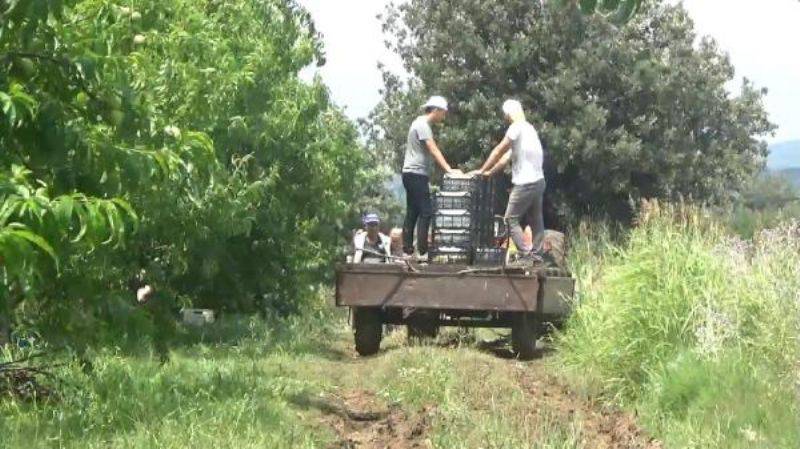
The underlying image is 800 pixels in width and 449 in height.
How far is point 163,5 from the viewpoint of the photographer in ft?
29.7

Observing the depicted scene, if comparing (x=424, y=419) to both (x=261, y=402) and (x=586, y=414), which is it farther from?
(x=586, y=414)

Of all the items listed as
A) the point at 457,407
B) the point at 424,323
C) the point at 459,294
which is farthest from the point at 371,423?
the point at 424,323

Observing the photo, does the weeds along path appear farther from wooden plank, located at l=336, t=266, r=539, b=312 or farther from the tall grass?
wooden plank, located at l=336, t=266, r=539, b=312

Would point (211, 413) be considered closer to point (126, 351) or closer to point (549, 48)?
point (126, 351)

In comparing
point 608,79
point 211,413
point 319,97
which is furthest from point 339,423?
point 608,79

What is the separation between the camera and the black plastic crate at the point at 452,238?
1445 cm

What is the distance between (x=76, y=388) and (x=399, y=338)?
861cm

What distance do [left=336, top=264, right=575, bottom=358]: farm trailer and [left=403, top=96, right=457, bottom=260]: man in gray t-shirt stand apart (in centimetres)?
65

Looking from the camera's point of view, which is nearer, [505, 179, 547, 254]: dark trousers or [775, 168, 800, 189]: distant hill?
[505, 179, 547, 254]: dark trousers

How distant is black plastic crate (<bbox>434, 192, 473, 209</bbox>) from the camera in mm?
14305

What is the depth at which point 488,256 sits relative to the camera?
1452 cm

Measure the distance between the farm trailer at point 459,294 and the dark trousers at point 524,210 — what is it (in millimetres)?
427

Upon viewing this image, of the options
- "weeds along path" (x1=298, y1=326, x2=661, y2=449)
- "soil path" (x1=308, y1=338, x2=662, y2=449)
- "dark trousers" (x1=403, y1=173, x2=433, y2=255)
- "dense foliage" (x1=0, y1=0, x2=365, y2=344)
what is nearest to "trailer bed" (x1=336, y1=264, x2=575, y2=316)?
"weeds along path" (x1=298, y1=326, x2=661, y2=449)

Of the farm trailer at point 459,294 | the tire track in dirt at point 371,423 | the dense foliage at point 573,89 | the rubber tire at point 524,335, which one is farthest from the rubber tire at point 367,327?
the dense foliage at point 573,89
